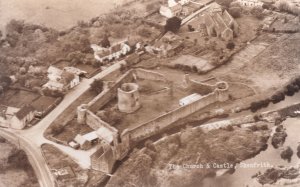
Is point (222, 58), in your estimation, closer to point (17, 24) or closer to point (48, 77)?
point (48, 77)

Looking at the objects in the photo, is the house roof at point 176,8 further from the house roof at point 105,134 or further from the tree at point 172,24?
the house roof at point 105,134

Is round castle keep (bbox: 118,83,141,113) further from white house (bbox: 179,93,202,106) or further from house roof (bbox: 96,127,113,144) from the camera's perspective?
house roof (bbox: 96,127,113,144)

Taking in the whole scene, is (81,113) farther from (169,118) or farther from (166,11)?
(166,11)

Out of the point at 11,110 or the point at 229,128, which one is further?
the point at 11,110

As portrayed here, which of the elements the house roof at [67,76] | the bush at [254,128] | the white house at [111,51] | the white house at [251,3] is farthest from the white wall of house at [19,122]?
the white house at [251,3]

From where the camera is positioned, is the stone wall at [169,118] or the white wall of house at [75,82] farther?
the white wall of house at [75,82]

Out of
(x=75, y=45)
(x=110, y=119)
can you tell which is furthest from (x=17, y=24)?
(x=110, y=119)

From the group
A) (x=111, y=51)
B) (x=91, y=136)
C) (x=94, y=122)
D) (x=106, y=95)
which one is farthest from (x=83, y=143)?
(x=111, y=51)
